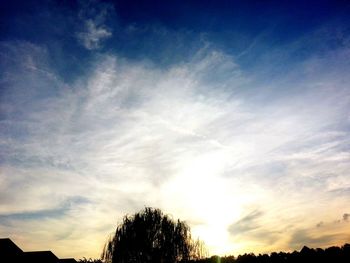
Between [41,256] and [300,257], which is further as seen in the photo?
[41,256]

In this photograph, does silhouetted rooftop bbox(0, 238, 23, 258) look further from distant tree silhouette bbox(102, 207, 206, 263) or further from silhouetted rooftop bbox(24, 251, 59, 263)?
distant tree silhouette bbox(102, 207, 206, 263)

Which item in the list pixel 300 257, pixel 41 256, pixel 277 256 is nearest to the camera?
pixel 300 257

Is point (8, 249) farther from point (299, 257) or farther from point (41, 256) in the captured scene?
point (299, 257)

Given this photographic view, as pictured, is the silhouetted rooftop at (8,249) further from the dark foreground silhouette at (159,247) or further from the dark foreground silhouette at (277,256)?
the dark foreground silhouette at (159,247)

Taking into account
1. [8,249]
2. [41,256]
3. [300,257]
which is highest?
[8,249]

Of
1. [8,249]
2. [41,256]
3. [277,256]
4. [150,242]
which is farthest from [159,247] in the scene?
[41,256]

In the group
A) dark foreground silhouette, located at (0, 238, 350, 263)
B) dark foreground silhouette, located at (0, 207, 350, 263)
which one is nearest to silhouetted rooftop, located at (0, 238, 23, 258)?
dark foreground silhouette, located at (0, 238, 350, 263)

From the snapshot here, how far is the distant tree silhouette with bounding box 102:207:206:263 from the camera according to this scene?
69.5 feet

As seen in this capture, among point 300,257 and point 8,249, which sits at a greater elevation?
point 8,249

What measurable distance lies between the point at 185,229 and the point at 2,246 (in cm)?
2049

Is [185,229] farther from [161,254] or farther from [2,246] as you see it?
[2,246]

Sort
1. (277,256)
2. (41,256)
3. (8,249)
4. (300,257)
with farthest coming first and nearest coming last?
1. (41,256)
2. (8,249)
3. (277,256)
4. (300,257)

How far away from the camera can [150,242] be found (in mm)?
21547

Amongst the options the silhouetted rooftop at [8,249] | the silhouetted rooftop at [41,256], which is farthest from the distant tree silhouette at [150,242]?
the silhouetted rooftop at [41,256]
